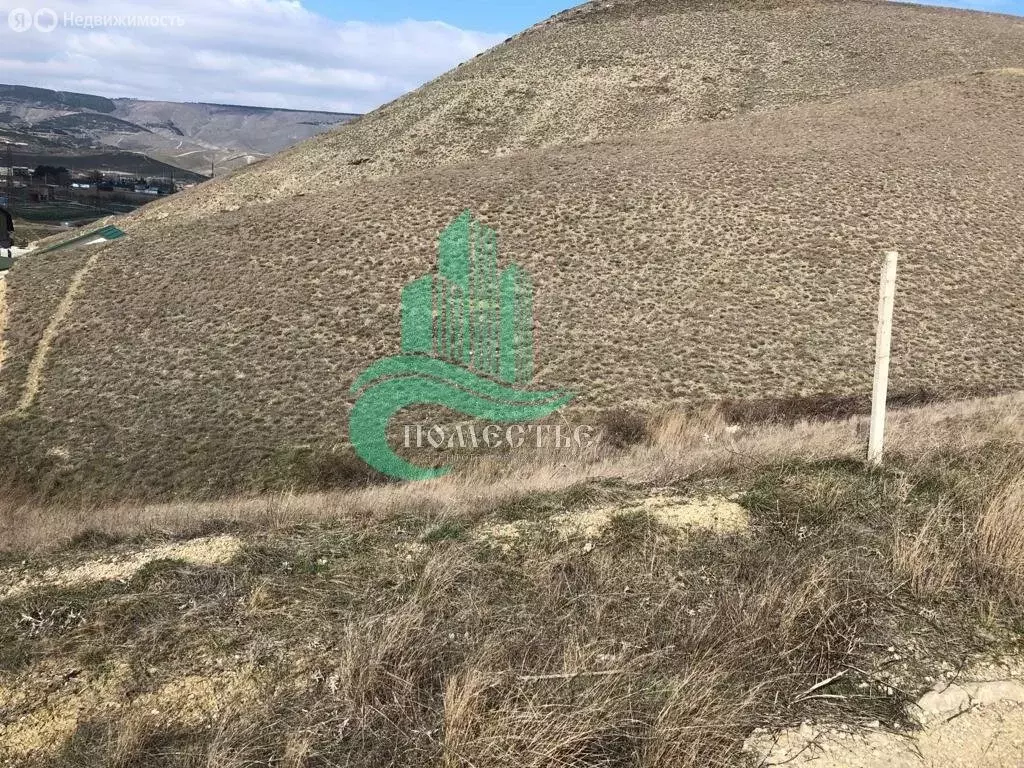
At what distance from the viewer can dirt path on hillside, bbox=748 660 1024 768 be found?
3.13m

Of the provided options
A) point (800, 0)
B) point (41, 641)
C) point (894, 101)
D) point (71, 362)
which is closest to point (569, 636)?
point (41, 641)

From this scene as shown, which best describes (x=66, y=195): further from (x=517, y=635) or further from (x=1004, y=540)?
(x=1004, y=540)

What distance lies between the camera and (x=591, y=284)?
23734mm

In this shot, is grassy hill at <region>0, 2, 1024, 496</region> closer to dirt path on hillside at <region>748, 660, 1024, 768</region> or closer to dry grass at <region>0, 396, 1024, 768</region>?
dry grass at <region>0, 396, 1024, 768</region>

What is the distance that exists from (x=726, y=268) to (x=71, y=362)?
867 inches

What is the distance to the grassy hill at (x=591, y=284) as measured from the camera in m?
18.1

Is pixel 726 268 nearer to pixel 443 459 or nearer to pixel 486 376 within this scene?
pixel 486 376

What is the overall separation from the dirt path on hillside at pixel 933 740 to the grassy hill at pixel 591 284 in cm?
1417

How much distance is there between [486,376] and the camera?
20.0 metres

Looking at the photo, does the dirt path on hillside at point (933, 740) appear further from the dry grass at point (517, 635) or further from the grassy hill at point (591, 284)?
the grassy hill at point (591, 284)

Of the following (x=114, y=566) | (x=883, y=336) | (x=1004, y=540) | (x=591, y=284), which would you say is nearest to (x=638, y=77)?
(x=591, y=284)

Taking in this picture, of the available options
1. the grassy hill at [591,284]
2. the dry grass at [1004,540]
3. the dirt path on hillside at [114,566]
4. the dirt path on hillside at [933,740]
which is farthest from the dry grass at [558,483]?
the grassy hill at [591,284]

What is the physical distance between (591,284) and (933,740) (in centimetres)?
2116

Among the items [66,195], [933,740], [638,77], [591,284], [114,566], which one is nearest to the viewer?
[933,740]
